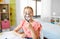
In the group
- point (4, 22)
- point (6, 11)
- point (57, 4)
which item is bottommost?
point (4, 22)

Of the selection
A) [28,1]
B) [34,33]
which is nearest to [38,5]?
[28,1]

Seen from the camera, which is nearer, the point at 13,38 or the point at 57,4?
the point at 13,38

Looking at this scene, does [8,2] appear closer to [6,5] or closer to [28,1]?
[6,5]

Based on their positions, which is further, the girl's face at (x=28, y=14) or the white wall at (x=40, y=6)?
the white wall at (x=40, y=6)

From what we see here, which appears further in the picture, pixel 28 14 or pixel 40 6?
pixel 40 6

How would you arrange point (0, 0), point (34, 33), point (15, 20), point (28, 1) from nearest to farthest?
point (34, 33) < point (28, 1) < point (0, 0) < point (15, 20)

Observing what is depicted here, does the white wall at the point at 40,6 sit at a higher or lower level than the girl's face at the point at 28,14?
higher

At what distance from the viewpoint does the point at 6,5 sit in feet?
7.78

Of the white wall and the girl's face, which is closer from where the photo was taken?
the girl's face

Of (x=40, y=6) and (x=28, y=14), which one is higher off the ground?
(x=40, y=6)

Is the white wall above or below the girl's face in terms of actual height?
above

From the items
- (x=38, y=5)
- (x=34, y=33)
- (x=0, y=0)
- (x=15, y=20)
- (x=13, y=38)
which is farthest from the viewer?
(x=15, y=20)

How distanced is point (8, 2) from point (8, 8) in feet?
0.43

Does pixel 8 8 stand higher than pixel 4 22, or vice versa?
pixel 8 8
